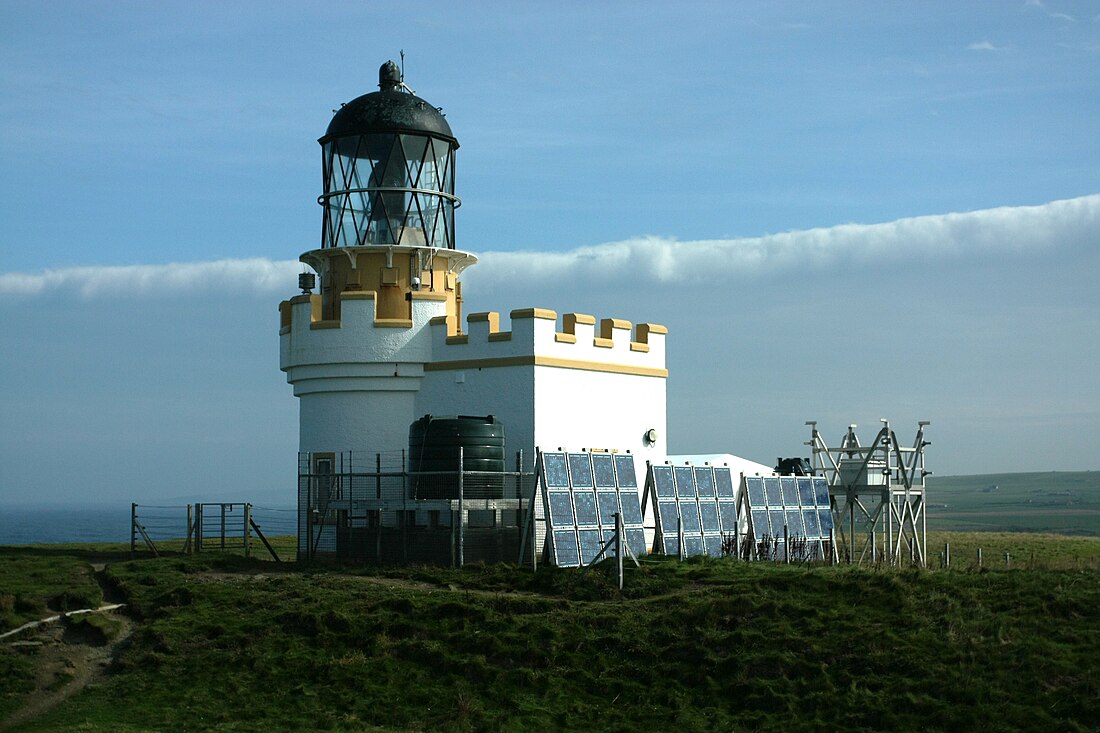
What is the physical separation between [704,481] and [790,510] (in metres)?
3.93

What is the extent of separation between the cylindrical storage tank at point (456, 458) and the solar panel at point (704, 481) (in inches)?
195

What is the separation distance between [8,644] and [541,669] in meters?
8.99

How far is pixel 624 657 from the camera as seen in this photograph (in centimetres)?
2050

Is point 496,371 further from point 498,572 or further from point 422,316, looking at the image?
point 498,572

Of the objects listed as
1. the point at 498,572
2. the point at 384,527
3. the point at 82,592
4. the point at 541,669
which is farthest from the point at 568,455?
the point at 82,592

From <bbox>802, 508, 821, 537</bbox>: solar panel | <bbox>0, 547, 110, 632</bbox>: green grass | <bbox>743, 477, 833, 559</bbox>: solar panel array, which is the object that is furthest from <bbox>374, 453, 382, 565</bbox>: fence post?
<bbox>802, 508, 821, 537</bbox>: solar panel

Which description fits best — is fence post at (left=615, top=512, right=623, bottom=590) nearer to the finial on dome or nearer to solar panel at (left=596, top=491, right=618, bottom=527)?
solar panel at (left=596, top=491, right=618, bottom=527)

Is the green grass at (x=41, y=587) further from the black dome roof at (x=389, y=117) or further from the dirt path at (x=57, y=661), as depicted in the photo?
the black dome roof at (x=389, y=117)

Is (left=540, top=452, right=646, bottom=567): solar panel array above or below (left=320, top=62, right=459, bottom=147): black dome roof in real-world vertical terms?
below

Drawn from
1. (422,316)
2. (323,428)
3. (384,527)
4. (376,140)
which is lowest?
(384,527)

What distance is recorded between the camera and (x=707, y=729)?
18.1 metres

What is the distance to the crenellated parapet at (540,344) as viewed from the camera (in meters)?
30.7

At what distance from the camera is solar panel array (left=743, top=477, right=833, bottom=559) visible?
3222 cm

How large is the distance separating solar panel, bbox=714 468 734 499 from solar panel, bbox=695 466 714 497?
0.21m
